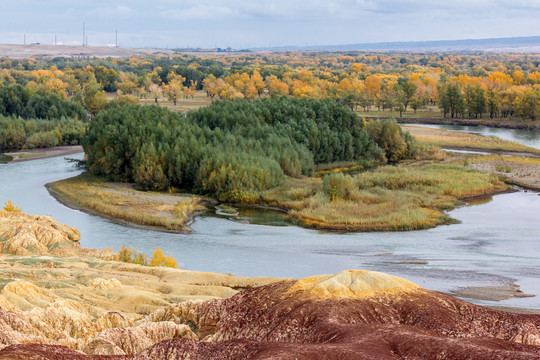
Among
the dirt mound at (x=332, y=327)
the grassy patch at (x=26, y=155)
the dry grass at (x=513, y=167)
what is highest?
the dirt mound at (x=332, y=327)

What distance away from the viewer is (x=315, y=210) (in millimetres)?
41969

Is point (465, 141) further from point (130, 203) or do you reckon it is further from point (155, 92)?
point (155, 92)

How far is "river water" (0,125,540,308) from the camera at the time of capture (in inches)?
1204

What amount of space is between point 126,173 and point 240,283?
108 ft

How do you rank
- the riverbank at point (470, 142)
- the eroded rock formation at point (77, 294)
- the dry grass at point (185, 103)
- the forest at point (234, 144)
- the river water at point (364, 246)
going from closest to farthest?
the eroded rock formation at point (77, 294)
the river water at point (364, 246)
the forest at point (234, 144)
the riverbank at point (470, 142)
the dry grass at point (185, 103)

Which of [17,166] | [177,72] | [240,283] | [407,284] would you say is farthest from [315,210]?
[177,72]

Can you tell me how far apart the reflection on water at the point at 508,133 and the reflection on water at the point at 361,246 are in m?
36.6

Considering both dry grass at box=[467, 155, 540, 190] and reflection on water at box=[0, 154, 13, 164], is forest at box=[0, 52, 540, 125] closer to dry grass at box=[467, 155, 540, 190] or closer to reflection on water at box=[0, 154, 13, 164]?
reflection on water at box=[0, 154, 13, 164]

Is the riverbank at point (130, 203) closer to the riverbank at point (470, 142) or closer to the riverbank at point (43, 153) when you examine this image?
the riverbank at point (43, 153)

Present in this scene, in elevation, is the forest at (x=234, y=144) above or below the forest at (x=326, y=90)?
below

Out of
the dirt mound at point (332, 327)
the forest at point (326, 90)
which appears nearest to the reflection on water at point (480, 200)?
the dirt mound at point (332, 327)

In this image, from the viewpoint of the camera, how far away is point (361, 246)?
117 feet

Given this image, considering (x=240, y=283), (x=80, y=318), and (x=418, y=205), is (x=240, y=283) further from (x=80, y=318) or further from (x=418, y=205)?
(x=418, y=205)

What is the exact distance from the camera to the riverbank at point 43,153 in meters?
63.8
